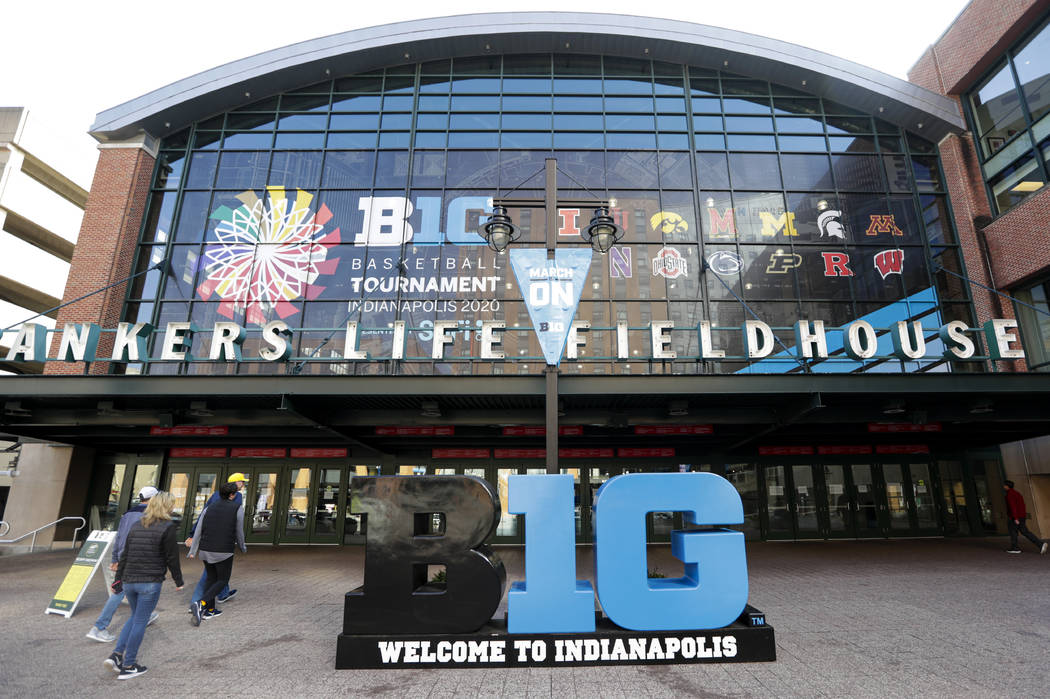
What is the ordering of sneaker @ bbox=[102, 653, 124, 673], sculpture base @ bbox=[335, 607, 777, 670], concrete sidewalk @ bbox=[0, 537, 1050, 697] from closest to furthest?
concrete sidewalk @ bbox=[0, 537, 1050, 697] < sneaker @ bbox=[102, 653, 124, 673] < sculpture base @ bbox=[335, 607, 777, 670]

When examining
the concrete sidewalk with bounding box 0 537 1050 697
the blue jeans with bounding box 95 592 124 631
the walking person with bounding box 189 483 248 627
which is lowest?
the concrete sidewalk with bounding box 0 537 1050 697

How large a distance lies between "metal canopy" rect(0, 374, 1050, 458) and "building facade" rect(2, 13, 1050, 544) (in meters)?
0.61

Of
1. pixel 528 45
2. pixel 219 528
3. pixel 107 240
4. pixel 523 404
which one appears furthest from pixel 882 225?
pixel 107 240

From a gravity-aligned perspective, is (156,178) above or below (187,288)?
above

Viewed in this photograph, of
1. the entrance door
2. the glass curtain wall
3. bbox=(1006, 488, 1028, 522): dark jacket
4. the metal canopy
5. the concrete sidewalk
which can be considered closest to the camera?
the concrete sidewalk

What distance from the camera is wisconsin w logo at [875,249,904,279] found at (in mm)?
16672

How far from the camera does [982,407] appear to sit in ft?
37.1

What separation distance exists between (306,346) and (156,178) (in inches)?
341

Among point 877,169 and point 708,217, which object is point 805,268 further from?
point 877,169

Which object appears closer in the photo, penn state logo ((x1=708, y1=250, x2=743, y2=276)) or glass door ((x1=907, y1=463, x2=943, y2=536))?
penn state logo ((x1=708, y1=250, x2=743, y2=276))

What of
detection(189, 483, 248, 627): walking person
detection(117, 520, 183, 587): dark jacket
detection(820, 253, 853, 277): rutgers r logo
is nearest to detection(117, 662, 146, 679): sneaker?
detection(117, 520, 183, 587): dark jacket

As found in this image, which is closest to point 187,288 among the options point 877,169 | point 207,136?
point 207,136

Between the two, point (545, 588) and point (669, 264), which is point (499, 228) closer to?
point (545, 588)

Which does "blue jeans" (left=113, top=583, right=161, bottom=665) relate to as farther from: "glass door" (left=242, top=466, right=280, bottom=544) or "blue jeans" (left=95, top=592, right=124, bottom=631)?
"glass door" (left=242, top=466, right=280, bottom=544)
